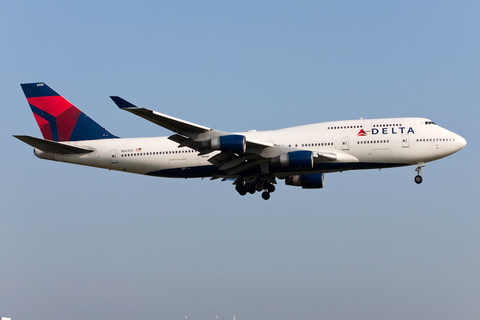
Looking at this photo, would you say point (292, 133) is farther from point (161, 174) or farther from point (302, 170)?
point (161, 174)

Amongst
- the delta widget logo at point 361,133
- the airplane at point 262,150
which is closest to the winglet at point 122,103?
the airplane at point 262,150

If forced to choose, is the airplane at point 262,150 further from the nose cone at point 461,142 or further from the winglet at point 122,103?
the winglet at point 122,103

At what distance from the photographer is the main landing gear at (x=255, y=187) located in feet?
133

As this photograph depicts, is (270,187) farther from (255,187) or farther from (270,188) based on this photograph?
(255,187)

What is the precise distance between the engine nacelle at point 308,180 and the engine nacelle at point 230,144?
8.34 metres

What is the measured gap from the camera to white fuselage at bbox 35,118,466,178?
3747cm

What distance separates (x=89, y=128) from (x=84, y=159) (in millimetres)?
2934

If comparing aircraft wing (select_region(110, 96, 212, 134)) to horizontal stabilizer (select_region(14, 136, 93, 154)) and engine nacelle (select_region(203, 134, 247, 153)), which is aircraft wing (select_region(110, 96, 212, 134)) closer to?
engine nacelle (select_region(203, 134, 247, 153))

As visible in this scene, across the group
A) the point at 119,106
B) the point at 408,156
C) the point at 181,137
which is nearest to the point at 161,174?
the point at 181,137

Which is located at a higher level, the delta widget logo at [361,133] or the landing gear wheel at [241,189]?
the delta widget logo at [361,133]

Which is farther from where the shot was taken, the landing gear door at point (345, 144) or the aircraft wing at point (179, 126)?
the landing gear door at point (345, 144)

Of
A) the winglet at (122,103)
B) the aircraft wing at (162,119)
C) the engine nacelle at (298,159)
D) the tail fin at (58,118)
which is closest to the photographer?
the winglet at (122,103)

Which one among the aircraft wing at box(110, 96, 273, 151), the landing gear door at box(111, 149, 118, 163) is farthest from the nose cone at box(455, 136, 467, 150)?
the landing gear door at box(111, 149, 118, 163)

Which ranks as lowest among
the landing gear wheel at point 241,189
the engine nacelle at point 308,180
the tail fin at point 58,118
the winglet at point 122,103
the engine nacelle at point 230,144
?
the landing gear wheel at point 241,189
